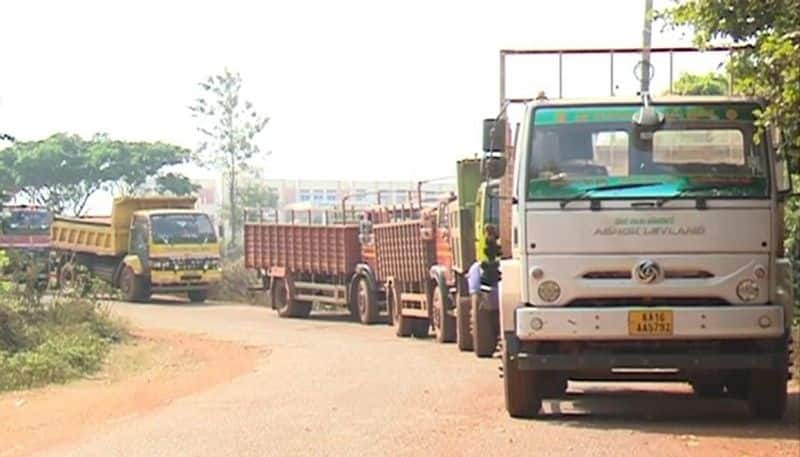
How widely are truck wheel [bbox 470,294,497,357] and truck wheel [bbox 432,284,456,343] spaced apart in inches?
121

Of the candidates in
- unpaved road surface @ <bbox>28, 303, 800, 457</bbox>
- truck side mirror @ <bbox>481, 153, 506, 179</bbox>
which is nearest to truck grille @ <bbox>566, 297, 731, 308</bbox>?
unpaved road surface @ <bbox>28, 303, 800, 457</bbox>

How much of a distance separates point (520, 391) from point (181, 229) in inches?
996

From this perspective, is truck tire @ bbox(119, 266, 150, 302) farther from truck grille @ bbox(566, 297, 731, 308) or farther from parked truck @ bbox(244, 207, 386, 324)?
truck grille @ bbox(566, 297, 731, 308)

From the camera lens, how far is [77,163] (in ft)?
186

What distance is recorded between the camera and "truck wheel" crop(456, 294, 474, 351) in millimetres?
21047

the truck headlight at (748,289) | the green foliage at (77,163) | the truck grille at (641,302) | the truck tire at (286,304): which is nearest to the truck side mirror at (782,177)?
the truck headlight at (748,289)

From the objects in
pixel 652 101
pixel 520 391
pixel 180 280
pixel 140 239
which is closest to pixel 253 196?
pixel 140 239

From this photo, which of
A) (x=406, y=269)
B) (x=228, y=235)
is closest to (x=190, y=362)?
(x=406, y=269)

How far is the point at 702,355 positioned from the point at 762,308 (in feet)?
2.02

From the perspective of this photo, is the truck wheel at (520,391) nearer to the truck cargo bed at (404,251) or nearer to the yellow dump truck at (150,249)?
the truck cargo bed at (404,251)

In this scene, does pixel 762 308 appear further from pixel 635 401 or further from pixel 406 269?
pixel 406 269

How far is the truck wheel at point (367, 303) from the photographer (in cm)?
2798

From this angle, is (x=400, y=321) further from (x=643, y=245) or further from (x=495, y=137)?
(x=643, y=245)

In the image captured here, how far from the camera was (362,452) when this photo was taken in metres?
10.9
